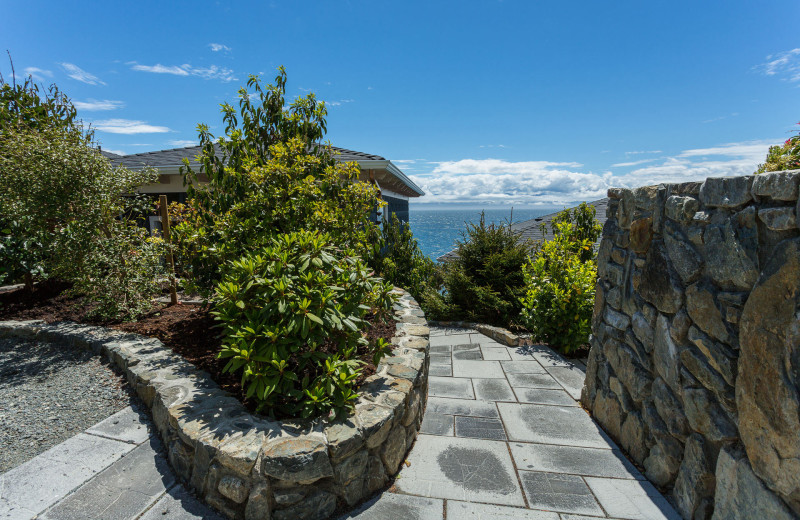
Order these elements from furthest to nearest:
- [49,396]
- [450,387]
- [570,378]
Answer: [570,378] < [450,387] < [49,396]

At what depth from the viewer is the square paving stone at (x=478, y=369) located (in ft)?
13.4

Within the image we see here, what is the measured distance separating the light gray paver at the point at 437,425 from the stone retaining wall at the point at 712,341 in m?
1.21

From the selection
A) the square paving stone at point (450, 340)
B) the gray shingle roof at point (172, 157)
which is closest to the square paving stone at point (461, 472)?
the square paving stone at point (450, 340)

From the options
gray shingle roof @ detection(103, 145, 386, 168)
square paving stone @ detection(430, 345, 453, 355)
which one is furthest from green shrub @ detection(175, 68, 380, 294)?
gray shingle roof @ detection(103, 145, 386, 168)

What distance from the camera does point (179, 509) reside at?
2.10 m

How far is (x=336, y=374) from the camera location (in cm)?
249

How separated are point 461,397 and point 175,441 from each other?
7.62 feet

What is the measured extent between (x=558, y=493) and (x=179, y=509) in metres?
2.17

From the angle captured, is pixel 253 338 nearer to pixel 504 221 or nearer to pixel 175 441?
pixel 175 441

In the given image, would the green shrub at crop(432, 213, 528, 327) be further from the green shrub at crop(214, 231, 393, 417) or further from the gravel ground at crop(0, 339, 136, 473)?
the gravel ground at crop(0, 339, 136, 473)

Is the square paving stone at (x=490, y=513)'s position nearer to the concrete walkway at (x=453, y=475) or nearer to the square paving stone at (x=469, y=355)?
the concrete walkway at (x=453, y=475)

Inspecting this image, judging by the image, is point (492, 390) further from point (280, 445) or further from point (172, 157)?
point (172, 157)

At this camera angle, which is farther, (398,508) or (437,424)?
(437,424)

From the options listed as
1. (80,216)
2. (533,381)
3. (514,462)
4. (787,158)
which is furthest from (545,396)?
(80,216)
